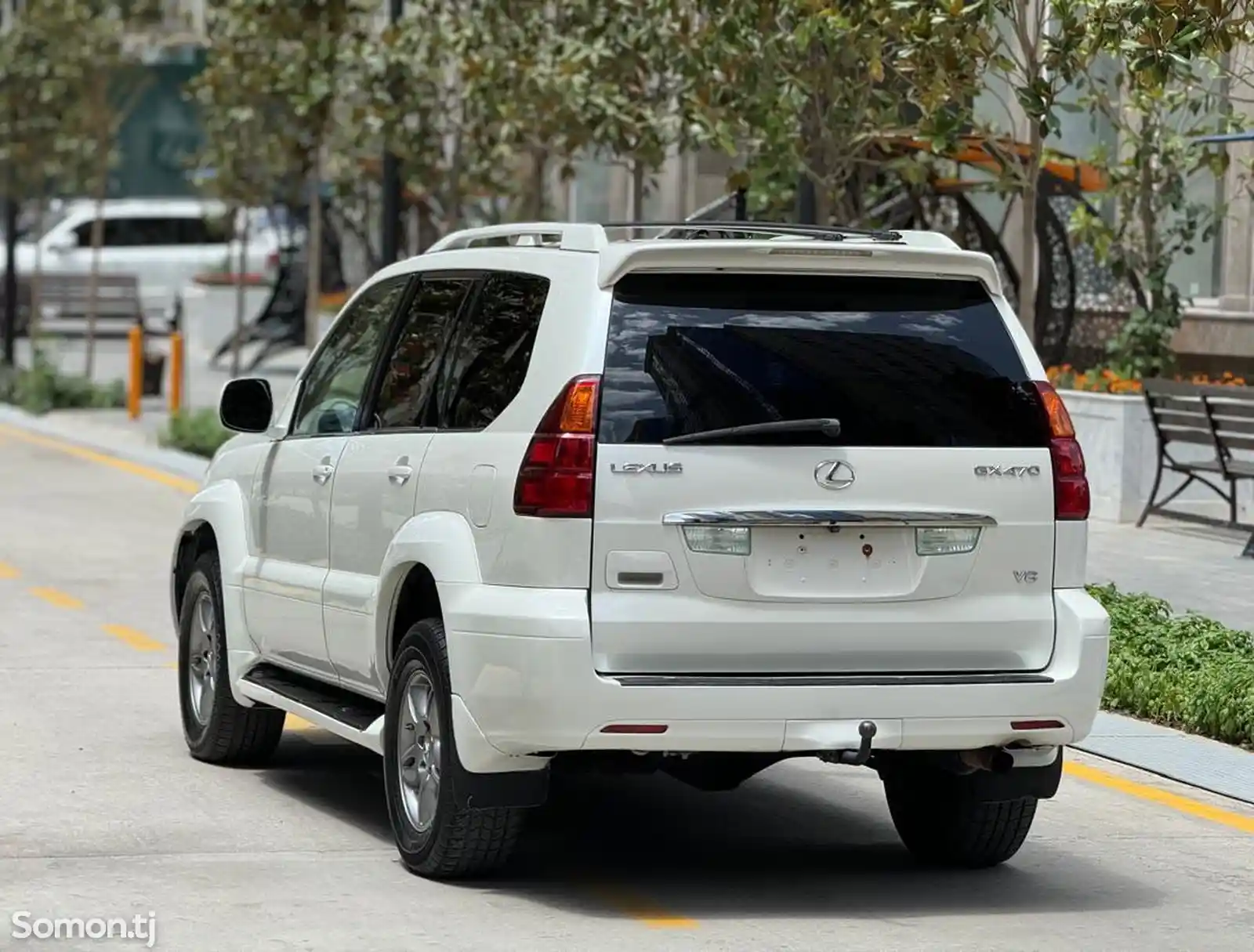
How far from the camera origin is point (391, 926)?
7.22 m

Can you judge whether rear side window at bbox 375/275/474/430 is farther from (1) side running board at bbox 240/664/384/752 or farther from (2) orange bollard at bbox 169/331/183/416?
(2) orange bollard at bbox 169/331/183/416

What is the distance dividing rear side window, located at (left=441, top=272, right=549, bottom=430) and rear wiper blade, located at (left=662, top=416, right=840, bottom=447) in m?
0.52

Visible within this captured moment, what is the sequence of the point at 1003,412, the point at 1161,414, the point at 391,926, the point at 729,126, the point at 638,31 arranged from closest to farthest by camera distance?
1. the point at 391,926
2. the point at 1003,412
3. the point at 729,126
4. the point at 1161,414
5. the point at 638,31

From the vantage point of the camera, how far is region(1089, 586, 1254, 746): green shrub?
1072 cm

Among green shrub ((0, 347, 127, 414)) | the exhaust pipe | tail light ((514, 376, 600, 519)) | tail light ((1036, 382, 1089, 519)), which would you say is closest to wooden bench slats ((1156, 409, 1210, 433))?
tail light ((1036, 382, 1089, 519))

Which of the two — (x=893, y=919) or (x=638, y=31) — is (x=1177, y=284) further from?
(x=893, y=919)

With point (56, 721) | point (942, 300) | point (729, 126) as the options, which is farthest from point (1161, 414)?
point (942, 300)

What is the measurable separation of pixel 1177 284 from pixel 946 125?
29.3 ft

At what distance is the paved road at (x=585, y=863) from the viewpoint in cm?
730

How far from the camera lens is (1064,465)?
25.4 ft

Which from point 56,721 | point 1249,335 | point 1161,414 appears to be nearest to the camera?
point 56,721

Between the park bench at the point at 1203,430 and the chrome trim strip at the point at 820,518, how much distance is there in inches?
370

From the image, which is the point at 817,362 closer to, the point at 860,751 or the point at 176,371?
the point at 860,751

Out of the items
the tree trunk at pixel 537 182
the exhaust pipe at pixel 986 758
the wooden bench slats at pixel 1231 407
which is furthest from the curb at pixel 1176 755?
the tree trunk at pixel 537 182
